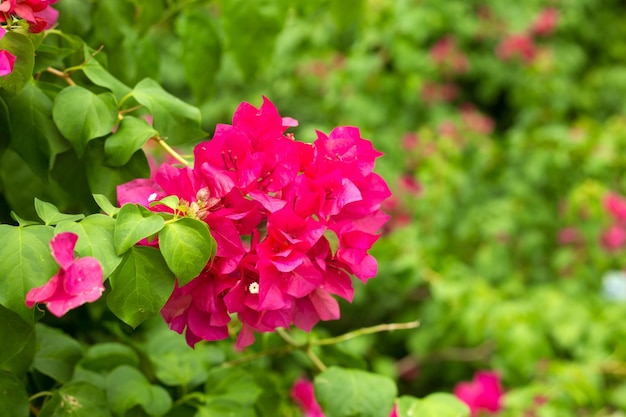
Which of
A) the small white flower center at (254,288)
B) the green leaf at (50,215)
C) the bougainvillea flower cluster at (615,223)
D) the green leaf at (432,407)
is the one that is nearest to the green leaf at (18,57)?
the green leaf at (50,215)

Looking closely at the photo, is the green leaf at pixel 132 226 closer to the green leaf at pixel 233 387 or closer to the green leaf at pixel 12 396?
the green leaf at pixel 12 396

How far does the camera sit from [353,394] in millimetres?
897

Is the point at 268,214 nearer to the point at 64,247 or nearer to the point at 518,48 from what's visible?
the point at 64,247

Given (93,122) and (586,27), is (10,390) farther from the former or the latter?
(586,27)

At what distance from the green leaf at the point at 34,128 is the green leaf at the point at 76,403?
0.75ft

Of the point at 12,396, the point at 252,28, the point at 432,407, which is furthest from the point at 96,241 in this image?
the point at 252,28

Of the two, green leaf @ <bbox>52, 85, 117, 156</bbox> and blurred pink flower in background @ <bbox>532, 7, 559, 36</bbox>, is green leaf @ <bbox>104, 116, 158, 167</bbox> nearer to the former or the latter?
green leaf @ <bbox>52, 85, 117, 156</bbox>

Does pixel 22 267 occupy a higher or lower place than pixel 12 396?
higher

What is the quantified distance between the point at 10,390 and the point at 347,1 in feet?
2.55

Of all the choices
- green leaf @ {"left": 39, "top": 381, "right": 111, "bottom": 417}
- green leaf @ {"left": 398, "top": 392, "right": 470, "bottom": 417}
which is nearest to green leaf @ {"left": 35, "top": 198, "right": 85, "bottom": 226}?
green leaf @ {"left": 39, "top": 381, "right": 111, "bottom": 417}

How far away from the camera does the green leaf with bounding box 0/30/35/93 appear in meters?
0.68

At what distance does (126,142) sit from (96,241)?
18cm

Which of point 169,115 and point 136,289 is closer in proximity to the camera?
point 136,289

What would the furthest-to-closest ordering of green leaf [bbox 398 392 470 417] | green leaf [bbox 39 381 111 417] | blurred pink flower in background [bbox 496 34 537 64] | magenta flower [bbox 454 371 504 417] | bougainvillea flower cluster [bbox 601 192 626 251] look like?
blurred pink flower in background [bbox 496 34 537 64] < bougainvillea flower cluster [bbox 601 192 626 251] < magenta flower [bbox 454 371 504 417] < green leaf [bbox 398 392 470 417] < green leaf [bbox 39 381 111 417]
